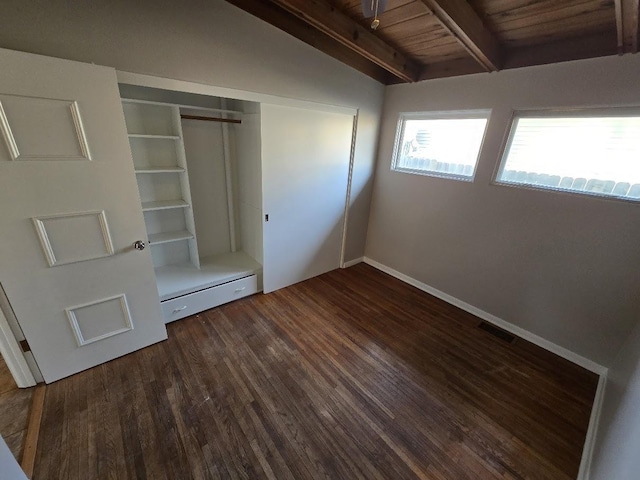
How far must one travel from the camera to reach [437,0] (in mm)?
1535

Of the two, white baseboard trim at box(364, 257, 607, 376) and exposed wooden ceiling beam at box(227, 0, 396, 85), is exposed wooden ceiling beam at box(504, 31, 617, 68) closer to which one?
exposed wooden ceiling beam at box(227, 0, 396, 85)

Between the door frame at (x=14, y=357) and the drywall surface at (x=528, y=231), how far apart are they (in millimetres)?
3502

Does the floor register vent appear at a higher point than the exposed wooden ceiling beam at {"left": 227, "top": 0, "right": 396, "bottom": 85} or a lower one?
lower

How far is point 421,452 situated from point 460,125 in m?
2.82

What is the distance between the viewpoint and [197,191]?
276 cm

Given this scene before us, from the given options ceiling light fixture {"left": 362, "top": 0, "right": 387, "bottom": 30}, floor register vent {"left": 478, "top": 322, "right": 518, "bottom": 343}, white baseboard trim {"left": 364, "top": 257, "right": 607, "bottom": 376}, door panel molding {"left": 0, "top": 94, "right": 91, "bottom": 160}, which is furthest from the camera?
floor register vent {"left": 478, "top": 322, "right": 518, "bottom": 343}

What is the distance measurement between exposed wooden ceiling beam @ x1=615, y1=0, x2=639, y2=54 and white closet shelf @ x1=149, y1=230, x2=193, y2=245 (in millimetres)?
3412

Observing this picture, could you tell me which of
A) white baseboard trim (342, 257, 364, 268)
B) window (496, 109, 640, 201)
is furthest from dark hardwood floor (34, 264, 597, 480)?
window (496, 109, 640, 201)

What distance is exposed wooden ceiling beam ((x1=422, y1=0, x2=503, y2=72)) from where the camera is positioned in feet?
5.29

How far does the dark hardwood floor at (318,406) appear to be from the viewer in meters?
1.41

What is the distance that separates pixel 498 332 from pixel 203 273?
9.95 feet

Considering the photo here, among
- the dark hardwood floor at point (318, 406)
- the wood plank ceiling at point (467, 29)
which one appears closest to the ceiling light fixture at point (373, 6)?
the wood plank ceiling at point (467, 29)

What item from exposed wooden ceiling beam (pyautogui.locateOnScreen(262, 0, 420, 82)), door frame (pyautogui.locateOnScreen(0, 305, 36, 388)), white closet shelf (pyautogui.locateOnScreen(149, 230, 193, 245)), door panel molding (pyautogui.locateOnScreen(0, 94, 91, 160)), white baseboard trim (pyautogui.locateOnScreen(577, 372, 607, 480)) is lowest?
white baseboard trim (pyautogui.locateOnScreen(577, 372, 607, 480))

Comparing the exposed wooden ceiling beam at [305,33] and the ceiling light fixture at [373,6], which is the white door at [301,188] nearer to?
the exposed wooden ceiling beam at [305,33]
